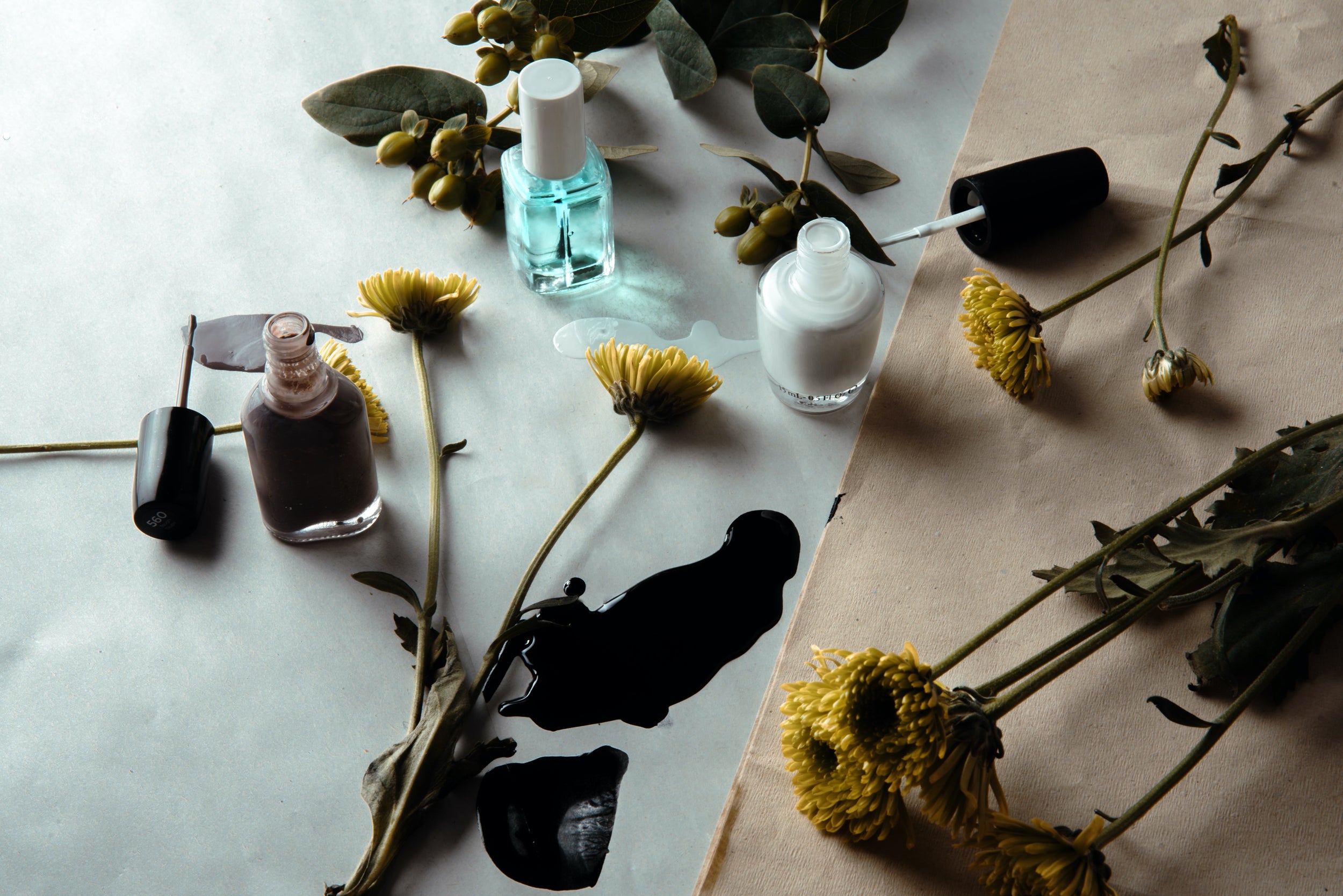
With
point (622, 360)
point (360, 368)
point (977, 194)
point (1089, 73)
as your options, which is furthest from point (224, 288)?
point (1089, 73)

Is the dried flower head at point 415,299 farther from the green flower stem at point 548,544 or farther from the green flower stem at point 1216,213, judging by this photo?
the green flower stem at point 1216,213

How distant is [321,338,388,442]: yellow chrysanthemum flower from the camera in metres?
0.62

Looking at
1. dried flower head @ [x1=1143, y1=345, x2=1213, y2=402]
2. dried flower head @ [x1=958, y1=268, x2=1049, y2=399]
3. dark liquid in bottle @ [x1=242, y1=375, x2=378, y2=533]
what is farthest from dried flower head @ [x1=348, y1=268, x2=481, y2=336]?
dried flower head @ [x1=1143, y1=345, x2=1213, y2=402]

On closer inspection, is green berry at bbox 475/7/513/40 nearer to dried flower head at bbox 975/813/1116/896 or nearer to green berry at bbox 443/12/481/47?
green berry at bbox 443/12/481/47

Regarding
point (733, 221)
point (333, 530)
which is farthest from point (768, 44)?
point (333, 530)

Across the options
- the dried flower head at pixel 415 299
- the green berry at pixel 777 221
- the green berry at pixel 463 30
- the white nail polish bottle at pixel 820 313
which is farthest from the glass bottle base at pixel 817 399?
the green berry at pixel 463 30

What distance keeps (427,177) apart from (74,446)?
11.0 inches

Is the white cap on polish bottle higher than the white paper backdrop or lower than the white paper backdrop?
higher

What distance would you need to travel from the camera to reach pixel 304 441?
54 centimetres

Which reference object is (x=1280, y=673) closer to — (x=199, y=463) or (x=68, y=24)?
(x=199, y=463)

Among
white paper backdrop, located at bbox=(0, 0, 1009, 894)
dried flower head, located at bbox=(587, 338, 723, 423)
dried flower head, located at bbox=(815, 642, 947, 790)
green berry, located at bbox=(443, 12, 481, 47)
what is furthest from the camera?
green berry, located at bbox=(443, 12, 481, 47)

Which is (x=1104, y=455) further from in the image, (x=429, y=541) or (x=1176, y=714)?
(x=429, y=541)

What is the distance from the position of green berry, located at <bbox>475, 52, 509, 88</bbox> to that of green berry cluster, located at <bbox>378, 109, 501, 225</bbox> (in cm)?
3

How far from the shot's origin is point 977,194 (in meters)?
0.71
